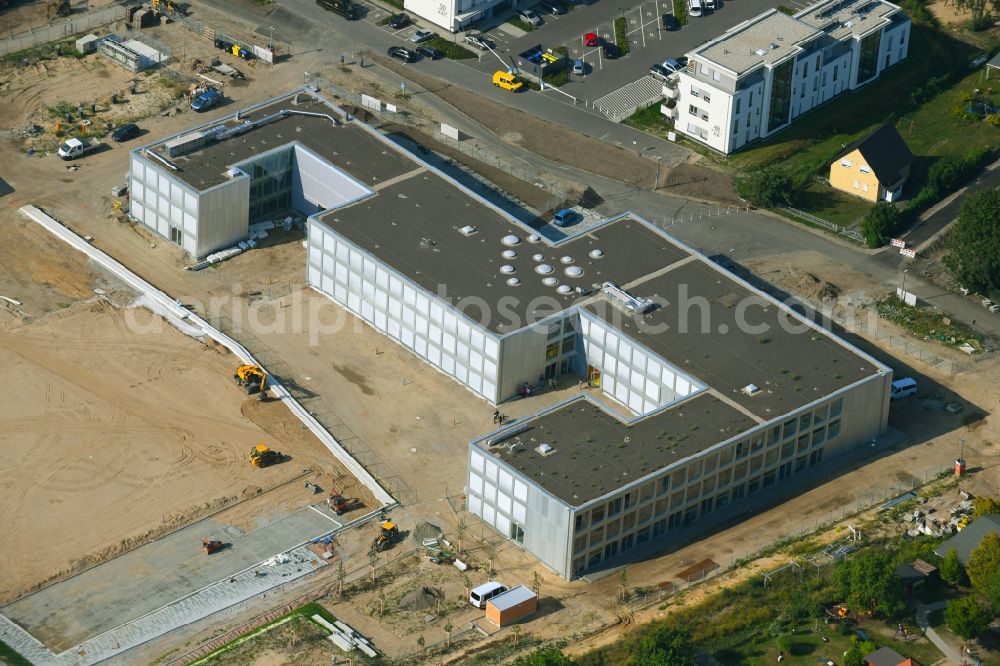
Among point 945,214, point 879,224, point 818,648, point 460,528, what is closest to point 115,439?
point 460,528

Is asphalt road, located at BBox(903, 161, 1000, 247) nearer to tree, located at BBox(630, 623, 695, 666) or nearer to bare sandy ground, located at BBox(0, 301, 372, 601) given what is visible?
bare sandy ground, located at BBox(0, 301, 372, 601)

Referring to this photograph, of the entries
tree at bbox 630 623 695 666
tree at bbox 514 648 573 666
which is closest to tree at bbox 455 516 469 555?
tree at bbox 514 648 573 666

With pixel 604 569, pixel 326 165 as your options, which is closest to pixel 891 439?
pixel 604 569

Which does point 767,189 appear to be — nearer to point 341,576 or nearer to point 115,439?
point 341,576

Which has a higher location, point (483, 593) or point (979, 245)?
point (979, 245)

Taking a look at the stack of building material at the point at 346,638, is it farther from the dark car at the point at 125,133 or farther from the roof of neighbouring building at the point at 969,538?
the dark car at the point at 125,133

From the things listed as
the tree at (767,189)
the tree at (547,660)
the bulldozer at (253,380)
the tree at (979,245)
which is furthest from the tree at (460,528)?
the tree at (979,245)
